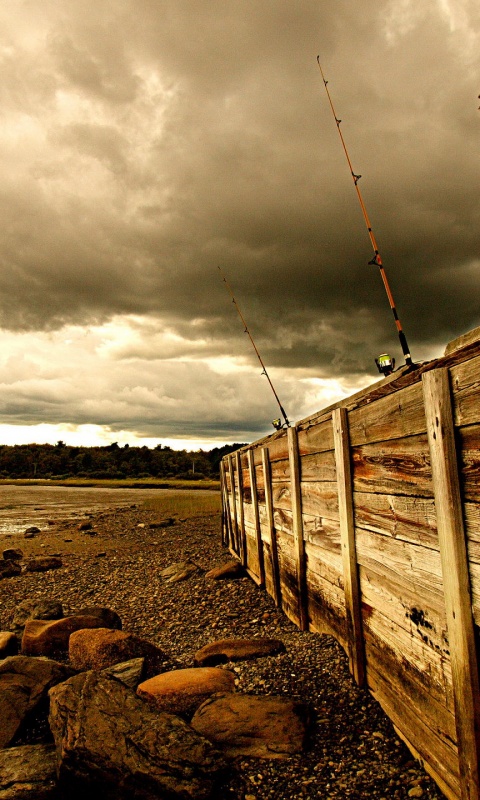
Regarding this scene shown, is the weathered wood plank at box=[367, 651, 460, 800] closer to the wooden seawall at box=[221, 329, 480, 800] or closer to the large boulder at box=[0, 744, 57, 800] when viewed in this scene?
the wooden seawall at box=[221, 329, 480, 800]

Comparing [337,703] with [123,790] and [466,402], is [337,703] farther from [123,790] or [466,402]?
[466,402]

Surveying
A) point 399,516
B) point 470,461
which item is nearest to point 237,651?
point 399,516

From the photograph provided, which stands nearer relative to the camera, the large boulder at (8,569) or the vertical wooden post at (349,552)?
the vertical wooden post at (349,552)

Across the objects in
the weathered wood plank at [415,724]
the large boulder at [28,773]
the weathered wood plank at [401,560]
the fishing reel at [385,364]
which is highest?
the fishing reel at [385,364]

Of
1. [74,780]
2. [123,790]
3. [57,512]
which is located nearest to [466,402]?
[123,790]

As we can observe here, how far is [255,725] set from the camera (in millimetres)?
3871

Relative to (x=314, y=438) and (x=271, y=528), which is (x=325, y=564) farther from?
(x=271, y=528)

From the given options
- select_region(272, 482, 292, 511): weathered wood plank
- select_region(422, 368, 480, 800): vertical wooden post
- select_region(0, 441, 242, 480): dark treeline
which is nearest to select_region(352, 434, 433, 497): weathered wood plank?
select_region(422, 368, 480, 800): vertical wooden post

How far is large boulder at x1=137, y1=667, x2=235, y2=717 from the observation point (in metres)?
4.57

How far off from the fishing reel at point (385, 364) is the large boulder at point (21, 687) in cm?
450

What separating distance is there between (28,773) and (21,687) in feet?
4.51

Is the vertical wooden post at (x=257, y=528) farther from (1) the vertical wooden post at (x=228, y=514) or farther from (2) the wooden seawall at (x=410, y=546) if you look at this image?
(1) the vertical wooden post at (x=228, y=514)

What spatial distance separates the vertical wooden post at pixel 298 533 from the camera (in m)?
6.23

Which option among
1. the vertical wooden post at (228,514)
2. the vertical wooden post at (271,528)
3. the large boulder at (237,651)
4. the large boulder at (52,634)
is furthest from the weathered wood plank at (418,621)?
the vertical wooden post at (228,514)
